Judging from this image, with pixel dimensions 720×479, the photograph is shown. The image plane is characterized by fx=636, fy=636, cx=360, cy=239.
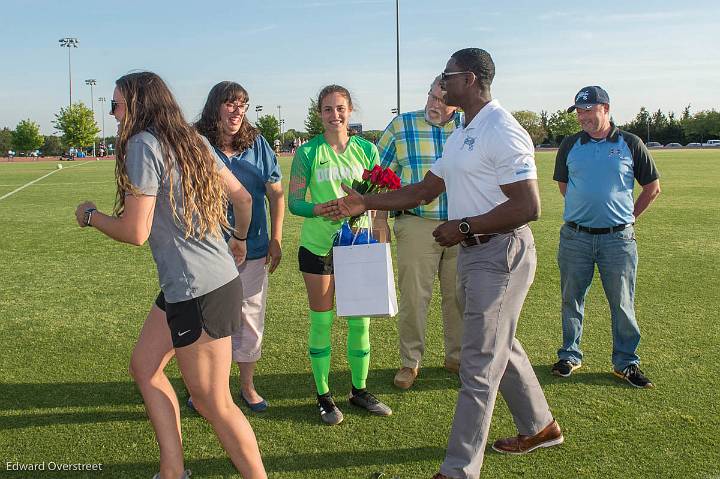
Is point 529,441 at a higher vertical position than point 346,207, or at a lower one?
lower

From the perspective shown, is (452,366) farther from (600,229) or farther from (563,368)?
(600,229)

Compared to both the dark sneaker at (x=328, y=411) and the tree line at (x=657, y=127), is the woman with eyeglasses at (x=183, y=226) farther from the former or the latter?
the tree line at (x=657, y=127)

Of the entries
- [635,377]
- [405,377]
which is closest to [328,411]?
[405,377]

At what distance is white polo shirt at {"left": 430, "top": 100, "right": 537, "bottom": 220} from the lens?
9.54ft

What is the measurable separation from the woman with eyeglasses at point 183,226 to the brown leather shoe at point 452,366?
2278 mm

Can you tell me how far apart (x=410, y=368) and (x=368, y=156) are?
1.57m

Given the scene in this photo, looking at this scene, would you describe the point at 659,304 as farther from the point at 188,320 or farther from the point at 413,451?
the point at 188,320

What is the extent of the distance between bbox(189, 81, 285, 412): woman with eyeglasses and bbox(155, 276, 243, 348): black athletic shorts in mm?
1332

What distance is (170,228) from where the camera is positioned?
8.57ft

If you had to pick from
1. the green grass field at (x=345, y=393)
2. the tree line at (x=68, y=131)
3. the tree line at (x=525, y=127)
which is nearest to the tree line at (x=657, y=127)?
the tree line at (x=525, y=127)

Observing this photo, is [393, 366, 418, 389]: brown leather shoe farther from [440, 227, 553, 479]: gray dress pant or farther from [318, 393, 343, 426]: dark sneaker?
[440, 227, 553, 479]: gray dress pant

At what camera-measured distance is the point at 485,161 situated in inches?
117

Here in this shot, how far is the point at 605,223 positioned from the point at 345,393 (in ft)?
7.42

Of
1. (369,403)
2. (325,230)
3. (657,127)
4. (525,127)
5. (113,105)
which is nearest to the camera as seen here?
(113,105)
